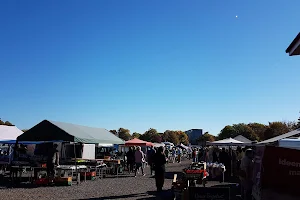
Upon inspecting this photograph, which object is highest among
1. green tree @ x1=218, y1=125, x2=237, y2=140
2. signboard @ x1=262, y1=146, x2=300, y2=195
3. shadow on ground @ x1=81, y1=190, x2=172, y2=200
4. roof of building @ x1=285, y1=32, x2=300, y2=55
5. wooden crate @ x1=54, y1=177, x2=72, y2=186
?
green tree @ x1=218, y1=125, x2=237, y2=140

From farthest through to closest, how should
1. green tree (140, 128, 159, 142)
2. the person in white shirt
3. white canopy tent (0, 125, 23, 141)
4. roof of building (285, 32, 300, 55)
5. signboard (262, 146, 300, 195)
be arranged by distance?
green tree (140, 128, 159, 142) < white canopy tent (0, 125, 23, 141) < the person in white shirt < roof of building (285, 32, 300, 55) < signboard (262, 146, 300, 195)

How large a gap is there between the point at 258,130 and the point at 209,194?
9327 cm

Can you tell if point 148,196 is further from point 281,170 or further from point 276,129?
point 276,129

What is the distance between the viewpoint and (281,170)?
4785mm

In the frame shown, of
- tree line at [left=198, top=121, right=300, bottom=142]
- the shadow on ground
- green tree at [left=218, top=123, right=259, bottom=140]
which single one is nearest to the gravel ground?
the shadow on ground

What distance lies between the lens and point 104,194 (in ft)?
35.4

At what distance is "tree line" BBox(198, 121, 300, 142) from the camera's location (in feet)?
204

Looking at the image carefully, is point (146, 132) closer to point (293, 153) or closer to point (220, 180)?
point (220, 180)

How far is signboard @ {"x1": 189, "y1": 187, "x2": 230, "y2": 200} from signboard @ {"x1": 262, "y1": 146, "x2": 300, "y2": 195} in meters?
1.09

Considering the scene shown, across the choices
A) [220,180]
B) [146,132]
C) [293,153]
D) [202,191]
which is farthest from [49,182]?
[146,132]

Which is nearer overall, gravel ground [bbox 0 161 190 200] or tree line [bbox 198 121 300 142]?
gravel ground [bbox 0 161 190 200]

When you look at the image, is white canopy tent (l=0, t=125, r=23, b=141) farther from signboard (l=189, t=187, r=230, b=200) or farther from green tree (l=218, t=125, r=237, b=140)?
green tree (l=218, t=125, r=237, b=140)

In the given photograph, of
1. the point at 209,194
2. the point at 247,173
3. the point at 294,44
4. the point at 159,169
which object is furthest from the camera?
the point at 159,169

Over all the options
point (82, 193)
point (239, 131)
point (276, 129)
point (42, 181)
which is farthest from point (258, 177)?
point (239, 131)
